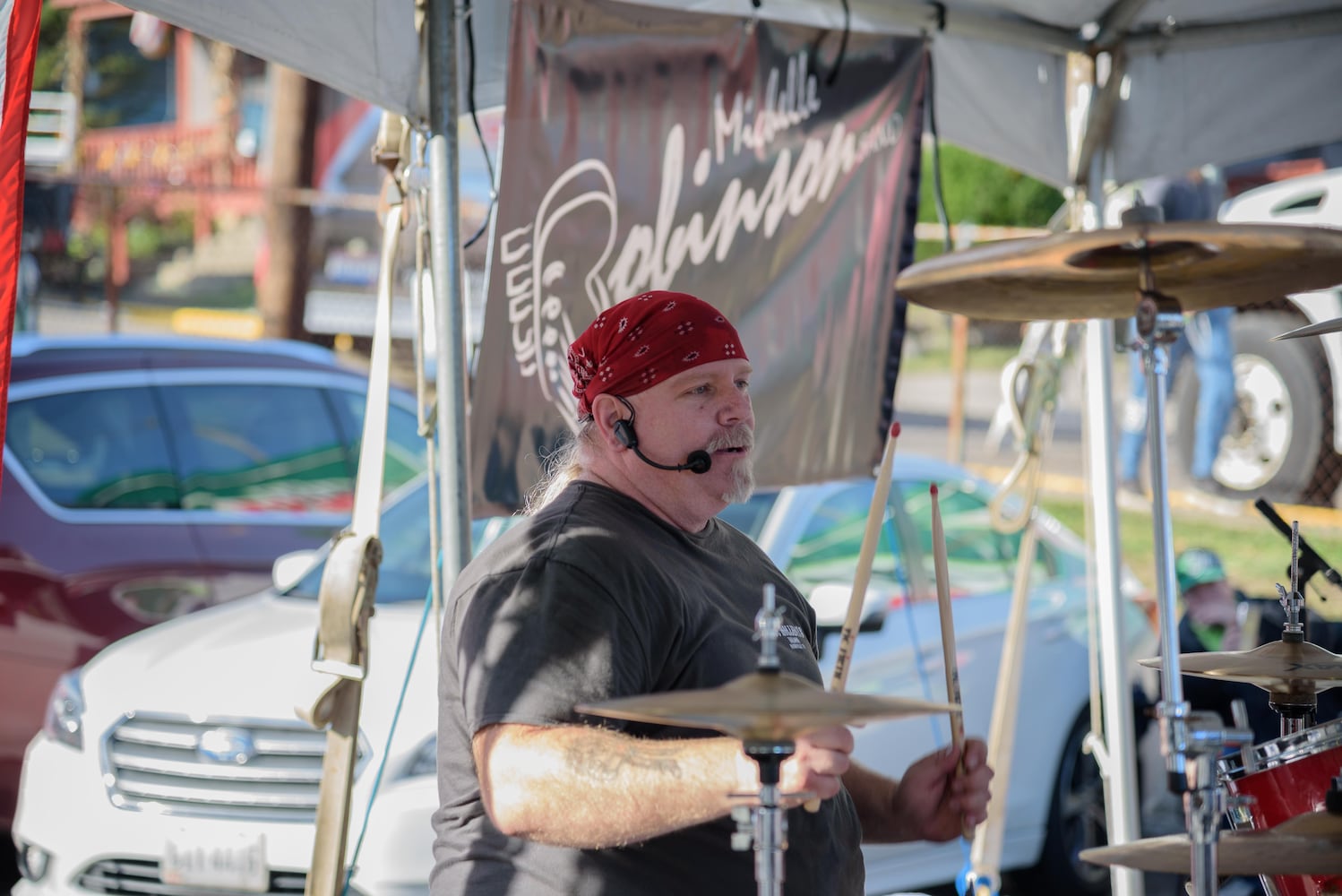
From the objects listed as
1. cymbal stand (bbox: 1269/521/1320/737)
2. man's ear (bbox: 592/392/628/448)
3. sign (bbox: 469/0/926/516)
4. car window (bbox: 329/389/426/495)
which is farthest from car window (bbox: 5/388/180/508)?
cymbal stand (bbox: 1269/521/1320/737)

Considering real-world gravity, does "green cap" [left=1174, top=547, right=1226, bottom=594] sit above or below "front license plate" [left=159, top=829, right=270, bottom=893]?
above

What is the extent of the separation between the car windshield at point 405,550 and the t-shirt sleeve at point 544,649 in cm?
272

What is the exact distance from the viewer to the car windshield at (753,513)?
4992mm

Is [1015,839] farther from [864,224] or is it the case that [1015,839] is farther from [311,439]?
[311,439]

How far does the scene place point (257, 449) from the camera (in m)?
6.44

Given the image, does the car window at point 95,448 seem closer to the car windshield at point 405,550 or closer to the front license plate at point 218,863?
the car windshield at point 405,550

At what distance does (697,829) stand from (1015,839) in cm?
343

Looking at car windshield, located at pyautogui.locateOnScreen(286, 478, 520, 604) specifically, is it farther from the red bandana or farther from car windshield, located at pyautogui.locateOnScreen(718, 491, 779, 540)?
the red bandana

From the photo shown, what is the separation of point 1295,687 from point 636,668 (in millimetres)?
1357

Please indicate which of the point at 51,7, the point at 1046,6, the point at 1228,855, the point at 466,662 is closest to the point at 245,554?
the point at 1046,6

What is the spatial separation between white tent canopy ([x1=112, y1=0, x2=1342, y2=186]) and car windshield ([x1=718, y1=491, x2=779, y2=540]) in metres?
1.42

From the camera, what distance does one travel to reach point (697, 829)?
2.15 meters

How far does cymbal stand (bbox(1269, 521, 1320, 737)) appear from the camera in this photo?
266 centimetres

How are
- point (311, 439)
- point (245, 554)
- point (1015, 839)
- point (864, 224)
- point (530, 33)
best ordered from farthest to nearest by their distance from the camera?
point (311, 439) < point (245, 554) < point (1015, 839) < point (864, 224) < point (530, 33)
